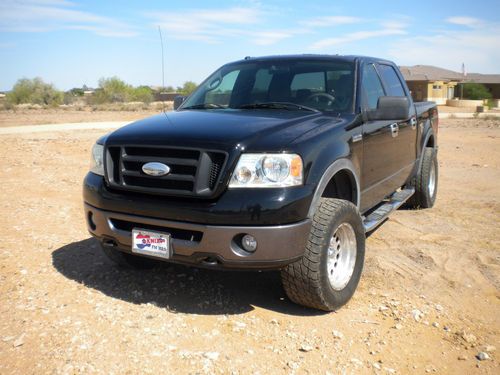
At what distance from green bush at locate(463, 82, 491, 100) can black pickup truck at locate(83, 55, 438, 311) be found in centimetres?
5404

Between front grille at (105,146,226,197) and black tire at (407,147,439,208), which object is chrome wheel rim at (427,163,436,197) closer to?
black tire at (407,147,439,208)

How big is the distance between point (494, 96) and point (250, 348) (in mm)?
61304

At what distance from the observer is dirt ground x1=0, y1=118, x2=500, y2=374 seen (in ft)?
9.43

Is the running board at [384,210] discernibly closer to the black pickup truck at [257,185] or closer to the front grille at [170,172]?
the black pickup truck at [257,185]

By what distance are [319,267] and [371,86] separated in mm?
2225

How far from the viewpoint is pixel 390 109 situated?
13.5ft

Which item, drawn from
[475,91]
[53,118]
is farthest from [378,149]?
[475,91]

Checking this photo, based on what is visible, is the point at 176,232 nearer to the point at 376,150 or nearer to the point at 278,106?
the point at 278,106

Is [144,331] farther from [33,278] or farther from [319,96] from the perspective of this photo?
[319,96]

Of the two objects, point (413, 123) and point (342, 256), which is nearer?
point (342, 256)

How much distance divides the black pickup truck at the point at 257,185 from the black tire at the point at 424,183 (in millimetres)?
2341

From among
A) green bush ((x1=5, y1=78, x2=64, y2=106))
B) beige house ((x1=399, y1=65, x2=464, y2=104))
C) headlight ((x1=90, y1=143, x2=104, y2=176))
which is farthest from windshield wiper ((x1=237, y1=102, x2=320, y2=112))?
green bush ((x1=5, y1=78, x2=64, y2=106))

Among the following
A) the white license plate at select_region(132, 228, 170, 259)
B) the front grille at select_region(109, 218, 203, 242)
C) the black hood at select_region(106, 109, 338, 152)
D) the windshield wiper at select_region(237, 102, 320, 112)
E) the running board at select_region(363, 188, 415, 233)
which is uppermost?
the windshield wiper at select_region(237, 102, 320, 112)

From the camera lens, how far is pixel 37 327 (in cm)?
318
